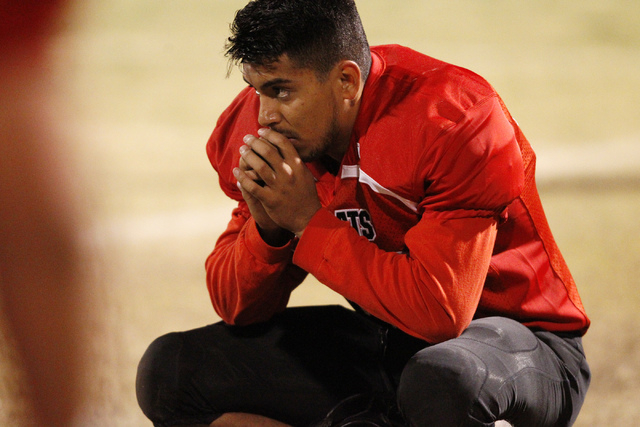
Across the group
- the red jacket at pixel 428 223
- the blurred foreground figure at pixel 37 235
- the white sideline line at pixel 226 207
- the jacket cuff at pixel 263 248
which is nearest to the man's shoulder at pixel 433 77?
the red jacket at pixel 428 223

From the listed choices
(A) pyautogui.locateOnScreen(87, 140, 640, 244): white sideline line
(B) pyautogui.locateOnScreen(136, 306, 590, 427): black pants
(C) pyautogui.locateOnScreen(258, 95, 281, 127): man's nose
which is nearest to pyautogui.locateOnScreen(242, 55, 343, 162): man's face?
(C) pyautogui.locateOnScreen(258, 95, 281, 127): man's nose

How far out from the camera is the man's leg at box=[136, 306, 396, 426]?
1.18 meters

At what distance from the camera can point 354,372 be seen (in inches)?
48.3

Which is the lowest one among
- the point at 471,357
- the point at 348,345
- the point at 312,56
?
the point at 348,345

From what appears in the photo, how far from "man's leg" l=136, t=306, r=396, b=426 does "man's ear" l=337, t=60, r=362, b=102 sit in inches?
18.1

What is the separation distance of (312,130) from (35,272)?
3.58ft

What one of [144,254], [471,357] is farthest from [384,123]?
[144,254]

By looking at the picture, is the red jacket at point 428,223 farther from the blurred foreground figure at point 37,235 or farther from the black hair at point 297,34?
the blurred foreground figure at point 37,235

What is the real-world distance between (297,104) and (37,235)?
3.97 ft

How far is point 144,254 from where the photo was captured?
2.13m

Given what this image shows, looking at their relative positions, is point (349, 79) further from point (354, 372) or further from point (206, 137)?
point (206, 137)

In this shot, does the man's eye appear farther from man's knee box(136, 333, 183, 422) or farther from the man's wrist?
man's knee box(136, 333, 183, 422)

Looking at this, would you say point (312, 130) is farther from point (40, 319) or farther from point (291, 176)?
point (40, 319)

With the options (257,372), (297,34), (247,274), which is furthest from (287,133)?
(257,372)
